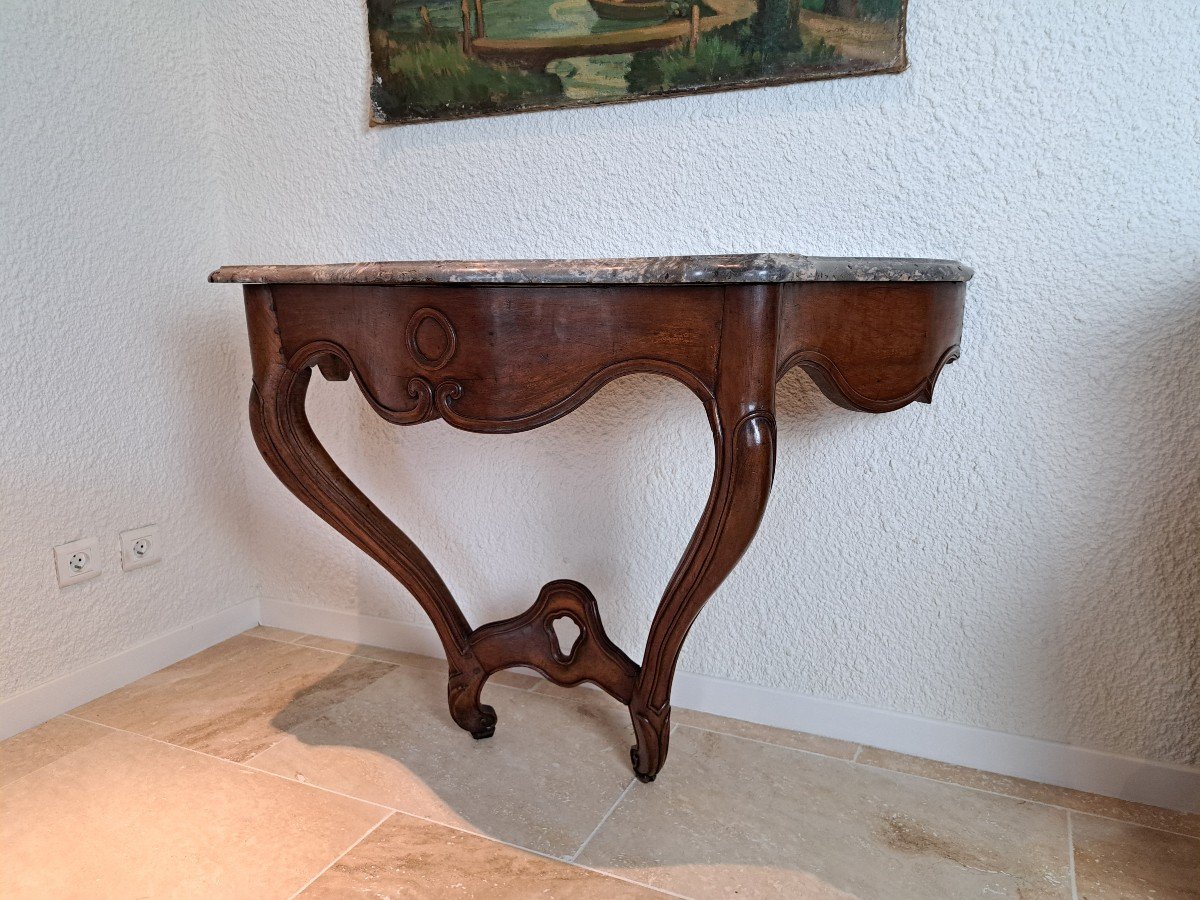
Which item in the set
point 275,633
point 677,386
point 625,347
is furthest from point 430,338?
point 275,633

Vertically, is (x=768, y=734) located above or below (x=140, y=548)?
Answer: below

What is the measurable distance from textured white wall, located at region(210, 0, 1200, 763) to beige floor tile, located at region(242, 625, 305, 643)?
0.45 metres

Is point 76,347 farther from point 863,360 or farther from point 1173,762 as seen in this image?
point 1173,762

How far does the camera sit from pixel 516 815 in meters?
1.24

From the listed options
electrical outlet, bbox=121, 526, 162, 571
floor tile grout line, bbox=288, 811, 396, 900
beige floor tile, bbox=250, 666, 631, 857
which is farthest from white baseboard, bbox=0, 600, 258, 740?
floor tile grout line, bbox=288, 811, 396, 900

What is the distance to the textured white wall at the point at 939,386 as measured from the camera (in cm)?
120

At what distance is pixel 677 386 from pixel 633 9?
64 cm

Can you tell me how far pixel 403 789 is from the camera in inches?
51.4

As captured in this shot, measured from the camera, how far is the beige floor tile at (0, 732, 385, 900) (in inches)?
43.2

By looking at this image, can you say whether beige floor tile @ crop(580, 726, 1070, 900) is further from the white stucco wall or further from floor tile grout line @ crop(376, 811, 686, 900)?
the white stucco wall

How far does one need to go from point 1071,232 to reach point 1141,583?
537 millimetres

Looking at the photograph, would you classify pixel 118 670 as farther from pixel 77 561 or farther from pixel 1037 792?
pixel 1037 792

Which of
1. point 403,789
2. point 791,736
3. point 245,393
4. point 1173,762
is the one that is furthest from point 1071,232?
point 245,393

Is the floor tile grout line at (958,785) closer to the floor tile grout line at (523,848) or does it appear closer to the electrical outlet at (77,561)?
the floor tile grout line at (523,848)
